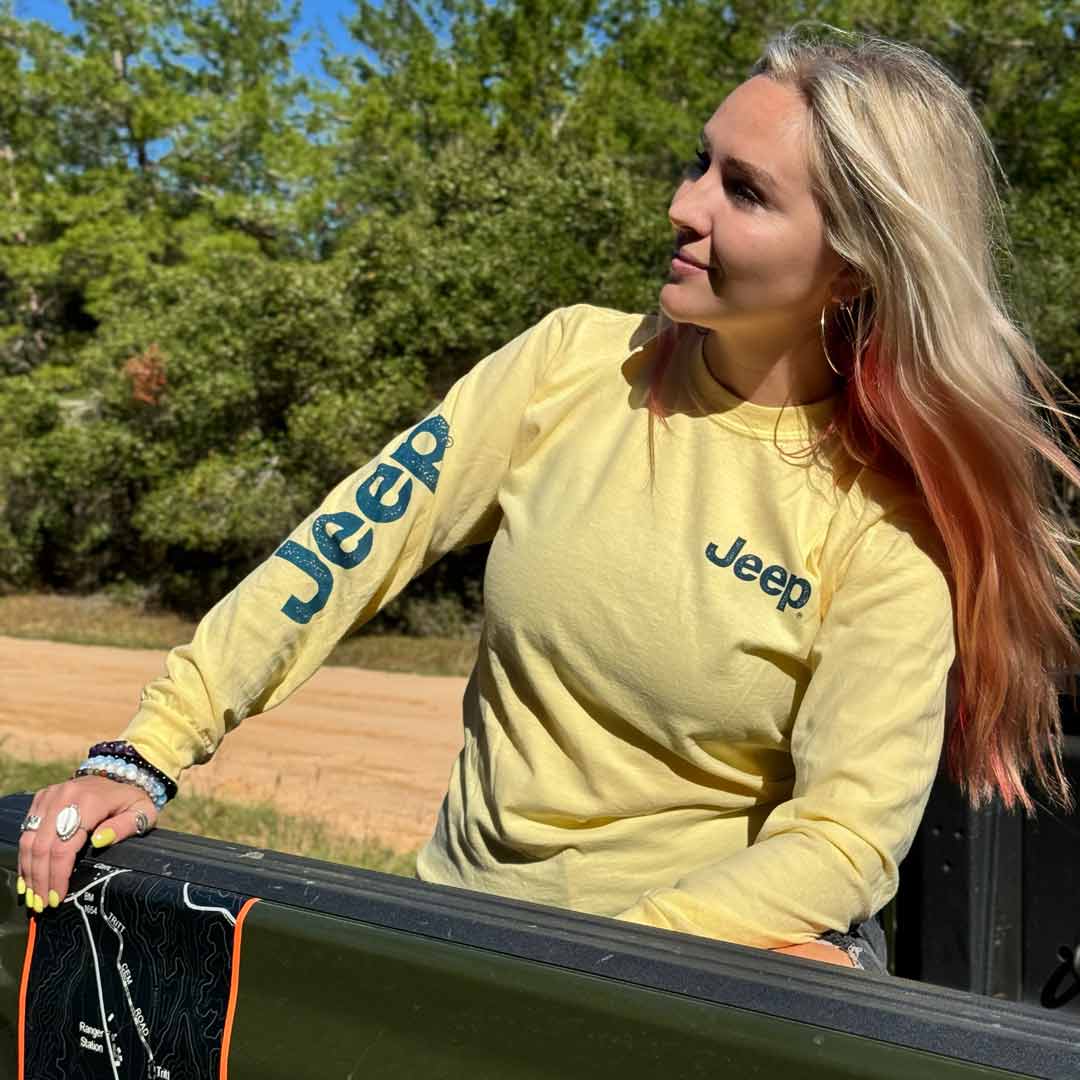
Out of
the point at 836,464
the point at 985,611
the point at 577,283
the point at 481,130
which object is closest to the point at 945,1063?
the point at 985,611

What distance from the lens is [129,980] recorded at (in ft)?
5.11

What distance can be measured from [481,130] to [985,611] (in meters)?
21.9

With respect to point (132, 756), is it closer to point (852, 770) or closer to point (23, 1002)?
point (23, 1002)

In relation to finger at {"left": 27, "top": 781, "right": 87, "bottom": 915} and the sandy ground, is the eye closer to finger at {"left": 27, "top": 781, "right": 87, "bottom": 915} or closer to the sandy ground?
finger at {"left": 27, "top": 781, "right": 87, "bottom": 915}

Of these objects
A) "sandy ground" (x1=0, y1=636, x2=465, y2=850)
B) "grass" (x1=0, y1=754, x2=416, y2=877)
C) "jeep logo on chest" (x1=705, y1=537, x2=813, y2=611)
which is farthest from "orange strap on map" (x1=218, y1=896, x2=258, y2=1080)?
"sandy ground" (x1=0, y1=636, x2=465, y2=850)

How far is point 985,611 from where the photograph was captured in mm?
1783

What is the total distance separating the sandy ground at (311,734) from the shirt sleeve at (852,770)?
5.12 metres

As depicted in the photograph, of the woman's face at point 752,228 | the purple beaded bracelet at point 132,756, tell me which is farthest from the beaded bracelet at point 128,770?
the woman's face at point 752,228

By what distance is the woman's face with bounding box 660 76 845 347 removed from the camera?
1770 mm

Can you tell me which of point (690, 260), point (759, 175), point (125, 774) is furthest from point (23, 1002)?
point (759, 175)

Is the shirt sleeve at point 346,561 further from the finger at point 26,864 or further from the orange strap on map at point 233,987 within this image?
the orange strap on map at point 233,987

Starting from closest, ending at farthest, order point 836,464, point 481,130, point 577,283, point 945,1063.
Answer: point 945,1063
point 836,464
point 577,283
point 481,130

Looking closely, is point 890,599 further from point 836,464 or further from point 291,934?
point 291,934

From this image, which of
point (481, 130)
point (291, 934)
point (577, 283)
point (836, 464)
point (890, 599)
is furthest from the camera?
point (481, 130)
